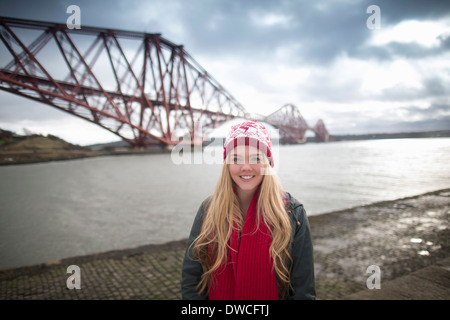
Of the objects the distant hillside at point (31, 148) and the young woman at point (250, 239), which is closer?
the young woman at point (250, 239)

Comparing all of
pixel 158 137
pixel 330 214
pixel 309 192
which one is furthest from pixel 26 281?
pixel 158 137

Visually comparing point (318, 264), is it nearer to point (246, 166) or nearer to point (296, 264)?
point (296, 264)

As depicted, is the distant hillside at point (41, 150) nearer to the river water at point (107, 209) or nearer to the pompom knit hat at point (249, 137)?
the river water at point (107, 209)

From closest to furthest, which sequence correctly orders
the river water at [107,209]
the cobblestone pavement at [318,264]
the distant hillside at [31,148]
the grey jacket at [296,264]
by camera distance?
the grey jacket at [296,264] < the cobblestone pavement at [318,264] < the river water at [107,209] < the distant hillside at [31,148]

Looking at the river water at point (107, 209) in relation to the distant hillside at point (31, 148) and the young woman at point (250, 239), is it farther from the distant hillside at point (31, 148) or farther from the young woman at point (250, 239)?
the distant hillside at point (31, 148)

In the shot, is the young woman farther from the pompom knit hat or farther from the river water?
the river water

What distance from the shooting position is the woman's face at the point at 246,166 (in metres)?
1.15

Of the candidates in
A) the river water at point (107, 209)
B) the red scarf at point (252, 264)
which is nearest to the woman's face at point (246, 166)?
the red scarf at point (252, 264)

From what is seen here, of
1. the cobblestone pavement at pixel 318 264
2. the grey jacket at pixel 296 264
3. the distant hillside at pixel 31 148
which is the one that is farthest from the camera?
the distant hillside at pixel 31 148

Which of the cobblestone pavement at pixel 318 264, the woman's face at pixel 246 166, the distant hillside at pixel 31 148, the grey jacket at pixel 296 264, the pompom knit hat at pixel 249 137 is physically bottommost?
the cobblestone pavement at pixel 318 264

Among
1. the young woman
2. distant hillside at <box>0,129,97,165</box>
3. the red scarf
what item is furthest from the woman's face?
distant hillside at <box>0,129,97,165</box>

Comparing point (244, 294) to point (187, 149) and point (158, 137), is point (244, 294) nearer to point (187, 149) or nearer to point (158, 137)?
point (158, 137)

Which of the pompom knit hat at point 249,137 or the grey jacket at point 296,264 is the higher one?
the pompom knit hat at point 249,137

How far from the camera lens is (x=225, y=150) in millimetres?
1241
